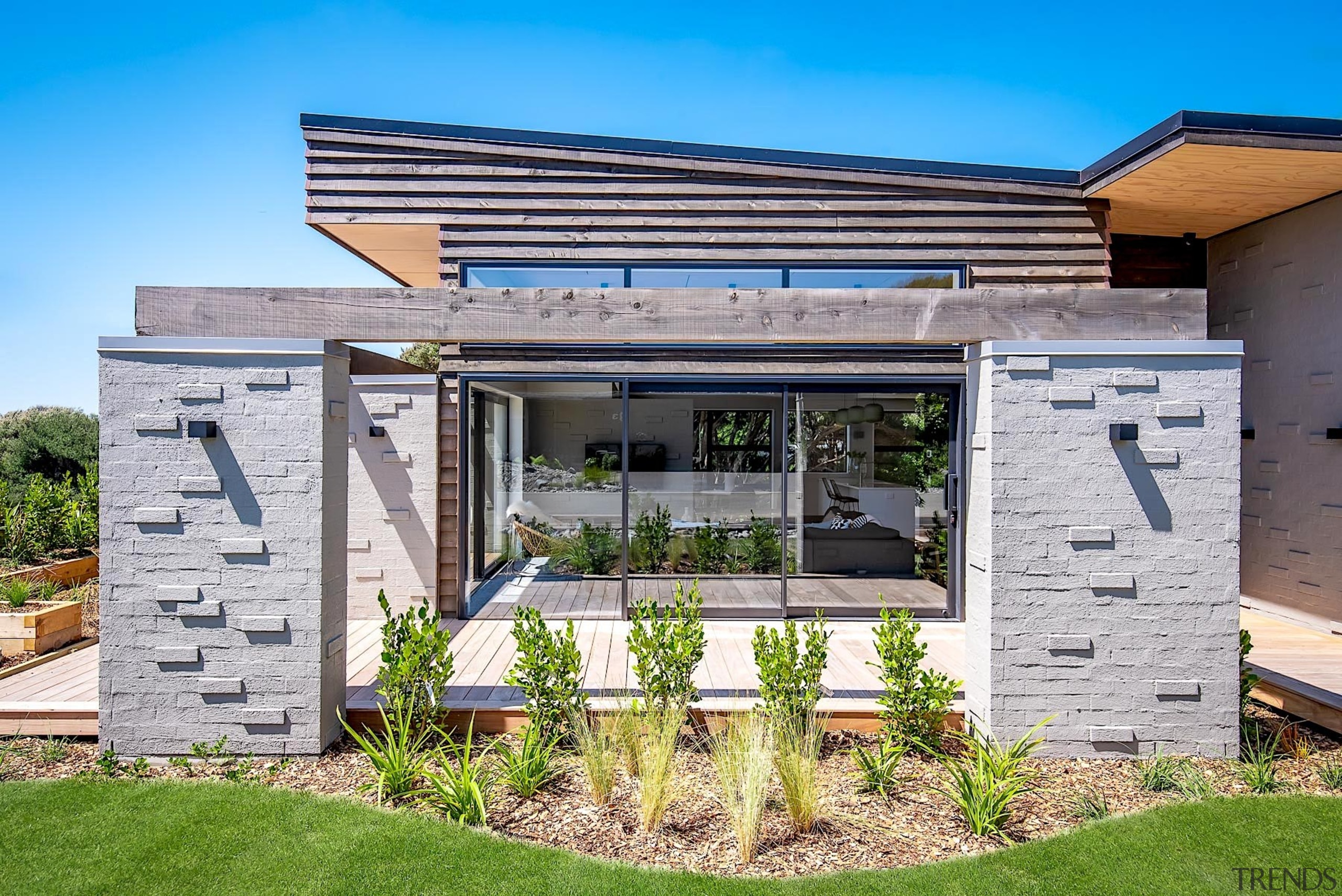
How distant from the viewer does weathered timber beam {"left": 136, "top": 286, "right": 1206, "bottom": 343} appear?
3.58 meters

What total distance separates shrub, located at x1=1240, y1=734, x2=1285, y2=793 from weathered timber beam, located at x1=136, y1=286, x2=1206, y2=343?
2.11 meters

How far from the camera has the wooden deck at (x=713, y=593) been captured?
21.3 feet

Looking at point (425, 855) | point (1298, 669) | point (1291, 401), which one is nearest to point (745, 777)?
point (425, 855)

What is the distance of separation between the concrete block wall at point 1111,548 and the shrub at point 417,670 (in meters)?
2.83

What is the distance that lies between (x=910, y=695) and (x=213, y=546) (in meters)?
3.65

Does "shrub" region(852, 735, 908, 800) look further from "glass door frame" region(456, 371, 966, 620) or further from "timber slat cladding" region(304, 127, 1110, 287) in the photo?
"timber slat cladding" region(304, 127, 1110, 287)

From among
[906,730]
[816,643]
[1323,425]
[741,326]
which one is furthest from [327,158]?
[1323,425]

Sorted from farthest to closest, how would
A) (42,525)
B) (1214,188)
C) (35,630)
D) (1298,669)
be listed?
(42,525), (1214,188), (35,630), (1298,669)

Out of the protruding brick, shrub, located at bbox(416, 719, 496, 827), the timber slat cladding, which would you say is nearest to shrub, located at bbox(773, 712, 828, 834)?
shrub, located at bbox(416, 719, 496, 827)

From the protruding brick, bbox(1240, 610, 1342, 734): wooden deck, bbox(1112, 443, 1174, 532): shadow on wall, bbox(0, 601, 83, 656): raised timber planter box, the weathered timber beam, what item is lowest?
bbox(1240, 610, 1342, 734): wooden deck

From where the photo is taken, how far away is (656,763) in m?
3.01

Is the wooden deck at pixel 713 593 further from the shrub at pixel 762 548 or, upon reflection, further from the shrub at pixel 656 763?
the shrub at pixel 656 763

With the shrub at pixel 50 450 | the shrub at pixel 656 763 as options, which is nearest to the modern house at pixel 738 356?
the shrub at pixel 656 763

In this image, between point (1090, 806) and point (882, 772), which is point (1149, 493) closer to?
point (1090, 806)
